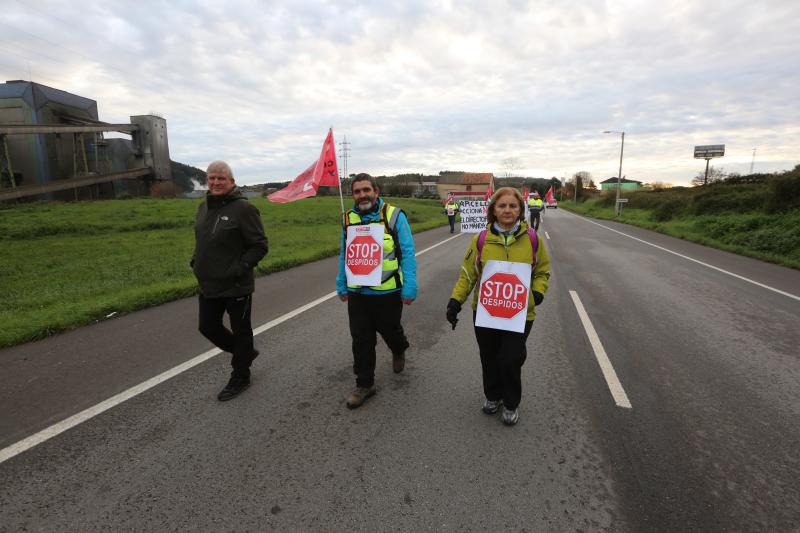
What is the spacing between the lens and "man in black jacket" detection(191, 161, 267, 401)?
3.47m

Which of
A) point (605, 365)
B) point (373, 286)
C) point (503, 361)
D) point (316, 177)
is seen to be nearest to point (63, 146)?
point (316, 177)

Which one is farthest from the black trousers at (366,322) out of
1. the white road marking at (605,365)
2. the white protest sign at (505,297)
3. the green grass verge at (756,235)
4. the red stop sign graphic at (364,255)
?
the green grass verge at (756,235)

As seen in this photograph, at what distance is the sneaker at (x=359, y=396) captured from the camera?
3400 mm

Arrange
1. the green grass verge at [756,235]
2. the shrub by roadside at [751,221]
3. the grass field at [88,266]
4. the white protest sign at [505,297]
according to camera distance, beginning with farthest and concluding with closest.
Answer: the shrub by roadside at [751,221] < the green grass verge at [756,235] < the grass field at [88,266] < the white protest sign at [505,297]

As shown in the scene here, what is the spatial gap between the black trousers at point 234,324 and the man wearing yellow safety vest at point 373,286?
0.93 m

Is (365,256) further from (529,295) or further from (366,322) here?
(529,295)

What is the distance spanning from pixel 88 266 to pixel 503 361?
11.6 metres

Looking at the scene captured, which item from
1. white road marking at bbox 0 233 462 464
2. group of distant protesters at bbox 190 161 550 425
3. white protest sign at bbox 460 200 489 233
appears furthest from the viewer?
white protest sign at bbox 460 200 489 233

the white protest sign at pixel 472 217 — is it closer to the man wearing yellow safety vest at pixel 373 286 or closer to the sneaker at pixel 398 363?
the sneaker at pixel 398 363

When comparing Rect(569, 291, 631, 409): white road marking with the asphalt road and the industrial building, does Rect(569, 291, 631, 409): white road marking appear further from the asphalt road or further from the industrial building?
the industrial building

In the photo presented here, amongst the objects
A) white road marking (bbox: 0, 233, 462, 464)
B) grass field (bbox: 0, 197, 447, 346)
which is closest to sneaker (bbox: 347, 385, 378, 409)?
white road marking (bbox: 0, 233, 462, 464)

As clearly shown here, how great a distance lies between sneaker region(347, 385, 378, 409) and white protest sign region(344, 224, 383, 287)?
914 millimetres

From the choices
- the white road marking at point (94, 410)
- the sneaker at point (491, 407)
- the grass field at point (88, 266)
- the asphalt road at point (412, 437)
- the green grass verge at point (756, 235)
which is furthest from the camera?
the green grass verge at point (756, 235)

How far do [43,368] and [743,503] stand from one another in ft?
19.3
